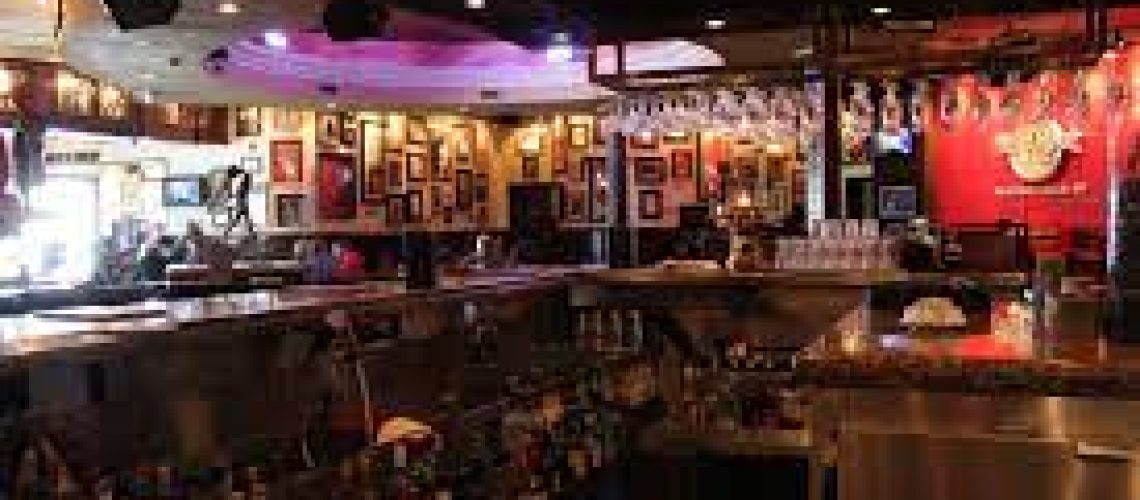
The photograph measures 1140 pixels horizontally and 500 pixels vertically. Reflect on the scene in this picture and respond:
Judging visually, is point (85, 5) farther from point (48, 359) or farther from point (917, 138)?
point (917, 138)

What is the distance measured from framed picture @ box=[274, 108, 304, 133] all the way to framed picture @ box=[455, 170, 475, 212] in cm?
218

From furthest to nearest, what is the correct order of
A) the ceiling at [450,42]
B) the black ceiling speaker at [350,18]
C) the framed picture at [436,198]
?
1. the framed picture at [436,198]
2. the ceiling at [450,42]
3. the black ceiling speaker at [350,18]

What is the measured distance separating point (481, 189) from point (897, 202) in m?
5.78

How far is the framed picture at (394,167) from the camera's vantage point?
14.5 m

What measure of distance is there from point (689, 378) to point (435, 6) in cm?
332

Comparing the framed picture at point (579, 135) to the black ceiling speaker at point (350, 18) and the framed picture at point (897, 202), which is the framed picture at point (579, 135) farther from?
the black ceiling speaker at point (350, 18)

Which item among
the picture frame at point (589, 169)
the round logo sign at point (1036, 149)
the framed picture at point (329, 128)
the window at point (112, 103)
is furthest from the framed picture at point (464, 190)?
the round logo sign at point (1036, 149)

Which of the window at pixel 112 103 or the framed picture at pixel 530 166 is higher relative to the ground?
the window at pixel 112 103

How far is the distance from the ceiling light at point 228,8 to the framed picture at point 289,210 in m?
6.52

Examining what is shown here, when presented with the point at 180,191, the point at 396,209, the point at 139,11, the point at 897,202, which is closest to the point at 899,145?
the point at 897,202

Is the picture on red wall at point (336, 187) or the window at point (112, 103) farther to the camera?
the picture on red wall at point (336, 187)

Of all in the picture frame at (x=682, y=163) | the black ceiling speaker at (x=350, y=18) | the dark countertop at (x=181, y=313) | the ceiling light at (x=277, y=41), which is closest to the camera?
the dark countertop at (x=181, y=313)

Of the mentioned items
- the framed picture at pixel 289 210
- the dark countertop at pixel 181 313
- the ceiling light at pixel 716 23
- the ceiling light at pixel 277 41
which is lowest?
the dark countertop at pixel 181 313

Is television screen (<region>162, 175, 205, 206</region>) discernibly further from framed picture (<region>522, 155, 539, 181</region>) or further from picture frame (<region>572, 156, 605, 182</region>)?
picture frame (<region>572, 156, 605, 182</region>)
